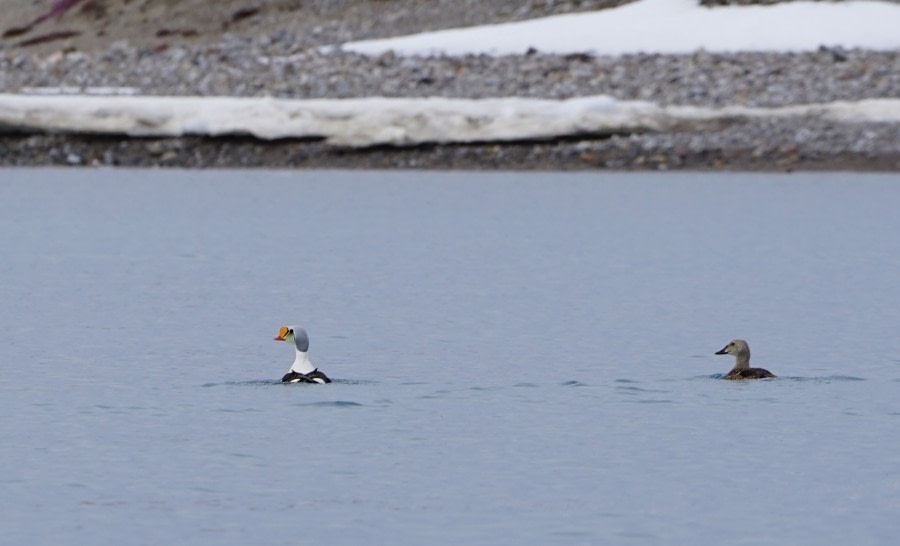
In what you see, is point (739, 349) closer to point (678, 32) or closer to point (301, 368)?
point (301, 368)

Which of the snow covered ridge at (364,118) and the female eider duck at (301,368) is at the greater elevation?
the snow covered ridge at (364,118)

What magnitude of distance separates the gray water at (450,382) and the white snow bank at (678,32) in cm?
1610

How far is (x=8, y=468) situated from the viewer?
35.8 ft

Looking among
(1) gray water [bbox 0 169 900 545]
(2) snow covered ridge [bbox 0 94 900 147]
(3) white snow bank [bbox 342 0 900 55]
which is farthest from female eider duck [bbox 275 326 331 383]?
(3) white snow bank [bbox 342 0 900 55]

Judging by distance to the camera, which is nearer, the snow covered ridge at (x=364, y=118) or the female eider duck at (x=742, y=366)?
the female eider duck at (x=742, y=366)

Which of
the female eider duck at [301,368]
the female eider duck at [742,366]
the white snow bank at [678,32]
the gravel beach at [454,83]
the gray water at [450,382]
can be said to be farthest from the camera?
the white snow bank at [678,32]

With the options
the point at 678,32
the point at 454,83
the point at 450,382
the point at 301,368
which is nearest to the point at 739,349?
the point at 450,382

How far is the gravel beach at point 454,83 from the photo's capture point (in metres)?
36.6

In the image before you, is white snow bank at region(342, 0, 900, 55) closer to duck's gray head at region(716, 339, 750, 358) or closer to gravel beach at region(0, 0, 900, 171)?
gravel beach at region(0, 0, 900, 171)

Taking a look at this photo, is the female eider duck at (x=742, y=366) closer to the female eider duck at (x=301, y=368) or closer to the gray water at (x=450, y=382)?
the gray water at (x=450, y=382)

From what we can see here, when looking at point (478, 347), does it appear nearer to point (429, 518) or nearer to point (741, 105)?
point (429, 518)

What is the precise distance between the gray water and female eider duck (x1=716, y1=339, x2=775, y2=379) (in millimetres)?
125

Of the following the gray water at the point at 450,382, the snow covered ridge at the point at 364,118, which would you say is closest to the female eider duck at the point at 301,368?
the gray water at the point at 450,382

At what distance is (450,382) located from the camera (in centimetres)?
1416
